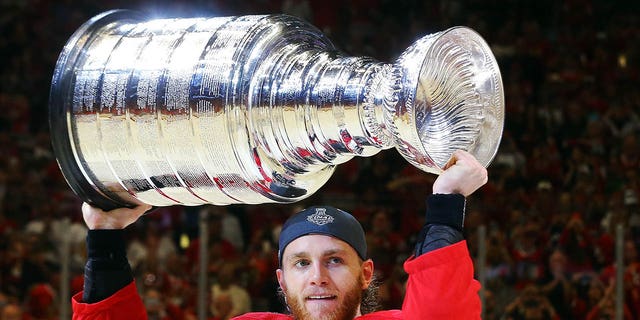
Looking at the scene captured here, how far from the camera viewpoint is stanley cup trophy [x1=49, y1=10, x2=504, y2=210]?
77.7 inches

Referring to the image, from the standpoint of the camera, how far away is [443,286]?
200 centimetres

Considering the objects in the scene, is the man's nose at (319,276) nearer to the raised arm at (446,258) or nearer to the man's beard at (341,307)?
the man's beard at (341,307)

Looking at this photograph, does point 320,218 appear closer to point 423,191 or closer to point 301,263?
point 301,263

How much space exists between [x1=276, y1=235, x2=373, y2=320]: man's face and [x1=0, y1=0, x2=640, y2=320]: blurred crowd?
2.37 m

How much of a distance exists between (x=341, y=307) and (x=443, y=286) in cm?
53

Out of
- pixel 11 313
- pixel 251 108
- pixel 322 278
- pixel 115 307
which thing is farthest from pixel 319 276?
pixel 11 313

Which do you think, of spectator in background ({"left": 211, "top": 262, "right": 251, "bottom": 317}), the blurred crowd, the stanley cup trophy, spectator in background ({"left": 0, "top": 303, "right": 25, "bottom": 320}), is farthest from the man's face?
spectator in background ({"left": 0, "top": 303, "right": 25, "bottom": 320})

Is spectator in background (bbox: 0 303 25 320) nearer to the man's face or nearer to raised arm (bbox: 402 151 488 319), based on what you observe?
the man's face

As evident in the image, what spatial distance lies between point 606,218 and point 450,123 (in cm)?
337

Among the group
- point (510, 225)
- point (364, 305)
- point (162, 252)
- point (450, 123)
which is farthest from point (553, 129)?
point (450, 123)

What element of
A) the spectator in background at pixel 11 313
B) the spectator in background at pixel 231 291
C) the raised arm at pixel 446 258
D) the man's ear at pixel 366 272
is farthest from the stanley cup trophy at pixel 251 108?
the spectator in background at pixel 11 313

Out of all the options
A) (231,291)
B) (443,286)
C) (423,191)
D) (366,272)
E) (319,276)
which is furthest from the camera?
(423,191)

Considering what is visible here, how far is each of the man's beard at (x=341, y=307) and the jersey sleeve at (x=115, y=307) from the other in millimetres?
363

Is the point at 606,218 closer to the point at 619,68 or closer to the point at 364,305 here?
the point at 364,305
